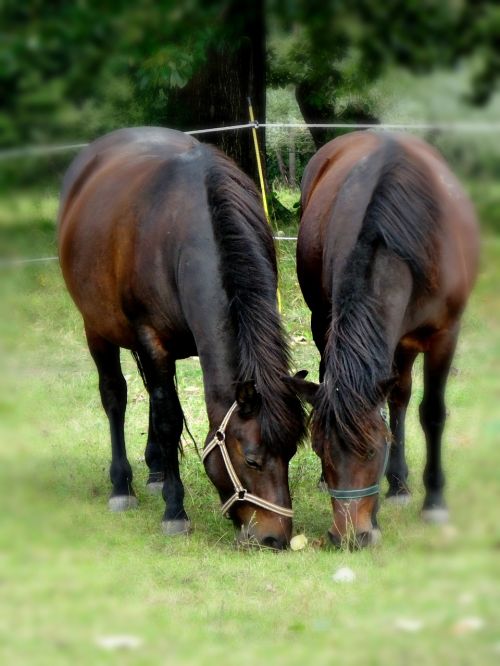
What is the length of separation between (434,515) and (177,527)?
1342 mm

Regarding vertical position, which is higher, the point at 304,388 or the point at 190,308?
the point at 190,308

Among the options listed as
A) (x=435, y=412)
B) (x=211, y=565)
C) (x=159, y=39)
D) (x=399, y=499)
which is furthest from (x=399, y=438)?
(x=159, y=39)

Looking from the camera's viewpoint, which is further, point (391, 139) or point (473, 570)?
point (391, 139)

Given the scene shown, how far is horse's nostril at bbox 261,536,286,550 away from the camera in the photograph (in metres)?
4.66

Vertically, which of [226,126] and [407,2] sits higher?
[407,2]

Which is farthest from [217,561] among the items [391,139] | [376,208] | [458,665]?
[458,665]

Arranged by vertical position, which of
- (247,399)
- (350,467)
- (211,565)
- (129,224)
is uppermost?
(129,224)

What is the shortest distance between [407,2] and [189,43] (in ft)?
1.42

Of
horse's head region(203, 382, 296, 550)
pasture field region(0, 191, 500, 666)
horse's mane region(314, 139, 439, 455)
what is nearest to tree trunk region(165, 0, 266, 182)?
pasture field region(0, 191, 500, 666)

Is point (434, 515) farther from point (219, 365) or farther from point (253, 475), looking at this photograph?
point (219, 365)

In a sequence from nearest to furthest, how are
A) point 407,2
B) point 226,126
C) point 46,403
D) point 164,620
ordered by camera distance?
point 407,2 → point 164,620 → point 46,403 → point 226,126

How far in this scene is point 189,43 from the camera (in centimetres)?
174

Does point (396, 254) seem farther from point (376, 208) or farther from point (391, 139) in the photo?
point (391, 139)

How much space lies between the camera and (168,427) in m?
5.33
